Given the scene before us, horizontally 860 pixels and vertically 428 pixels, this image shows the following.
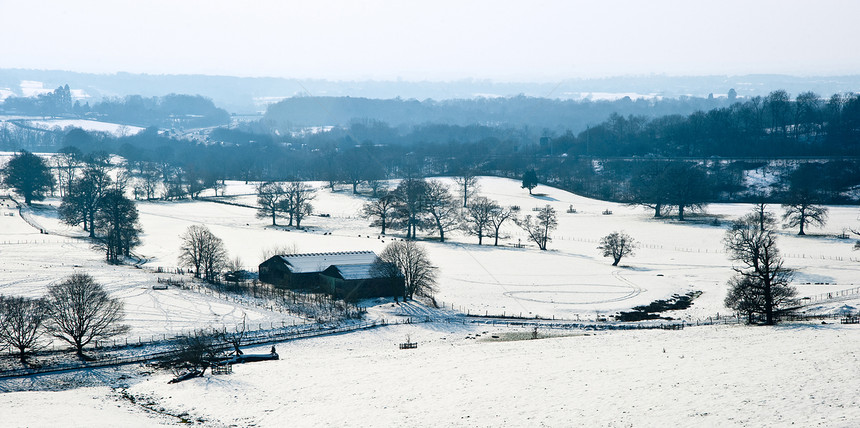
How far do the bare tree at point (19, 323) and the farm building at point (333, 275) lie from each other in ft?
62.7

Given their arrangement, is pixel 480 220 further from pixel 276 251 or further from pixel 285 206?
pixel 285 206

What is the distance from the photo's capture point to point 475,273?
5800 cm

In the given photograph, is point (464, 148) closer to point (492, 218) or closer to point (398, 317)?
point (492, 218)

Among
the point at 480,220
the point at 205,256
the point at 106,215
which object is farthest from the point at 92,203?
the point at 480,220

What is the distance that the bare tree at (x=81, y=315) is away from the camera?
36250 millimetres

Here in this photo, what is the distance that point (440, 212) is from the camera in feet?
261

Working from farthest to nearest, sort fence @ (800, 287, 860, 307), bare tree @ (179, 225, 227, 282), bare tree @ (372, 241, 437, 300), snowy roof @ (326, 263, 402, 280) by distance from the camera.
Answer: bare tree @ (179, 225, 227, 282)
snowy roof @ (326, 263, 402, 280)
bare tree @ (372, 241, 437, 300)
fence @ (800, 287, 860, 307)

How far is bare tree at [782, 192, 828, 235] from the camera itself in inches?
2844

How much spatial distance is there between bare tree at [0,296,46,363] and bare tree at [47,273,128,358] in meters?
0.75

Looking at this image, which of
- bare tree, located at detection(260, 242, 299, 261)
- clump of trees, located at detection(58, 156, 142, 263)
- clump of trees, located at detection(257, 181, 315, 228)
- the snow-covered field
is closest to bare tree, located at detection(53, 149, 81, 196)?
clump of trees, located at detection(58, 156, 142, 263)

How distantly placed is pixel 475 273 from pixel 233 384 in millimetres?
30174

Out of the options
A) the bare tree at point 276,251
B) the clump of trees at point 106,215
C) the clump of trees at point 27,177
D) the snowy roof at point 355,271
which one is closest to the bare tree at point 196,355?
the snowy roof at point 355,271

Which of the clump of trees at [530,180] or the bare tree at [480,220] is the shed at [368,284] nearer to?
the bare tree at [480,220]

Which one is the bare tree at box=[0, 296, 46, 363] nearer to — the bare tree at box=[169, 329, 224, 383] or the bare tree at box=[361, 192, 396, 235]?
the bare tree at box=[169, 329, 224, 383]
